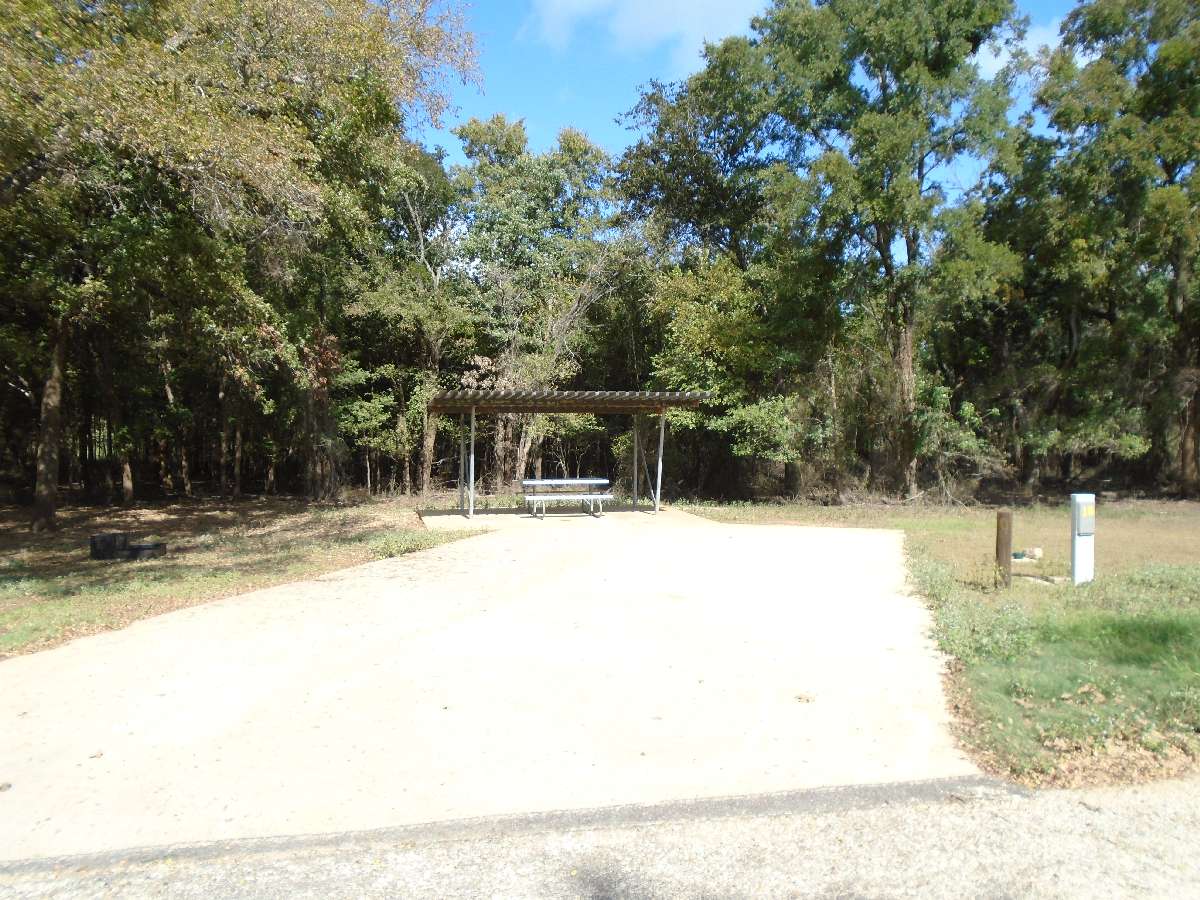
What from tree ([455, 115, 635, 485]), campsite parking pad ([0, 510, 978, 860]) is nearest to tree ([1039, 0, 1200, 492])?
tree ([455, 115, 635, 485])

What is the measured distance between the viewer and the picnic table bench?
15.2 meters

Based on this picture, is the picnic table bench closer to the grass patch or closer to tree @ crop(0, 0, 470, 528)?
the grass patch

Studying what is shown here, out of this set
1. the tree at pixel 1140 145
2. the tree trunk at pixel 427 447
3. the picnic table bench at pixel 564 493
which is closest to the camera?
the picnic table bench at pixel 564 493

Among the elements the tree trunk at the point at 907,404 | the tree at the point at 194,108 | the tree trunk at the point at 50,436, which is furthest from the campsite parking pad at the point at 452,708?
the tree trunk at the point at 907,404

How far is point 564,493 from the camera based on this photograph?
15.9m

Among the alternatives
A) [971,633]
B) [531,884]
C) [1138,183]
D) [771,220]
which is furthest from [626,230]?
[531,884]

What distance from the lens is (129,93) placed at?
7133 millimetres

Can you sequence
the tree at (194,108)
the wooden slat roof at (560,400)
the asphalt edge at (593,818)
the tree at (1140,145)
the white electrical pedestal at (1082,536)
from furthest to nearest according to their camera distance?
the tree at (1140,145) → the wooden slat roof at (560,400) → the white electrical pedestal at (1082,536) → the tree at (194,108) → the asphalt edge at (593,818)

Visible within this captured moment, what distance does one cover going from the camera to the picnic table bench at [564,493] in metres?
15.2

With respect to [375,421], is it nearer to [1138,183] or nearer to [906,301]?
[906,301]

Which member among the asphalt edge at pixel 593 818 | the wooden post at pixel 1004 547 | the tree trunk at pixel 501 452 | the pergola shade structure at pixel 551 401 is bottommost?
the asphalt edge at pixel 593 818

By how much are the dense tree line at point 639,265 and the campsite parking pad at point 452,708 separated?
510 cm

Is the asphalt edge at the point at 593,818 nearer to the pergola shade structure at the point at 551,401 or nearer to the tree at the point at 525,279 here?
the pergola shade structure at the point at 551,401

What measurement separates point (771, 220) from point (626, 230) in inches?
169
